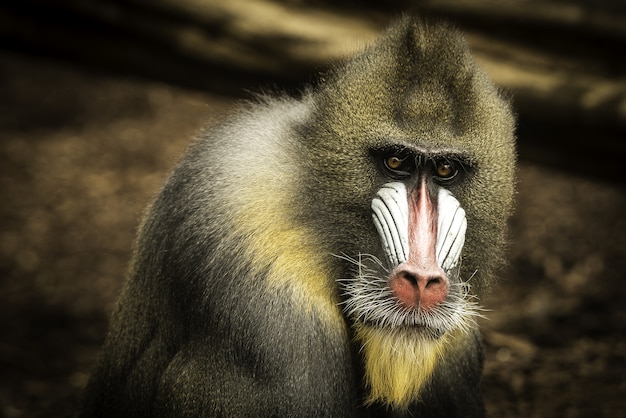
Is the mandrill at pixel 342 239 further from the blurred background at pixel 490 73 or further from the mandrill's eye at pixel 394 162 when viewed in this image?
the blurred background at pixel 490 73

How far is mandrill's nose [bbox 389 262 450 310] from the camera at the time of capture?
303cm

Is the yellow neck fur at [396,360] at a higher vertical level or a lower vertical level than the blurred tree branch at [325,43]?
lower

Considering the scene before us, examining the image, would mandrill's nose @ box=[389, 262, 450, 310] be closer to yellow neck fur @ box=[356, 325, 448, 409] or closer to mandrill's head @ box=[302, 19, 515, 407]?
mandrill's head @ box=[302, 19, 515, 407]

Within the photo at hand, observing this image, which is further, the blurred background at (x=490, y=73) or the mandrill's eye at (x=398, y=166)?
the blurred background at (x=490, y=73)

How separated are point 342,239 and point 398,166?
0.35 metres

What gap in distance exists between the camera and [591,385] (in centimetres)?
514

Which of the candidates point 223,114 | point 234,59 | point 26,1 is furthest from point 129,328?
point 26,1

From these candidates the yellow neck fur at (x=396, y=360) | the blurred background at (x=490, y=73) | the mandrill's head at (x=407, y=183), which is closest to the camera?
the mandrill's head at (x=407, y=183)

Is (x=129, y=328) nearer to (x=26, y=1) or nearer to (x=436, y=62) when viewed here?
(x=436, y=62)

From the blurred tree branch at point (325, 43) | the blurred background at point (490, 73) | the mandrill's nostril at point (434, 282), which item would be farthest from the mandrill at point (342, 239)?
the blurred tree branch at point (325, 43)

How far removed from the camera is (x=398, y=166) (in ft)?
10.5

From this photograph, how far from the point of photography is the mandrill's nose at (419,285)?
3.03 m

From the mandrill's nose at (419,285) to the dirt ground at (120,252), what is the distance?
4.20ft

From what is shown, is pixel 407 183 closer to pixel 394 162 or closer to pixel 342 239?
pixel 394 162
